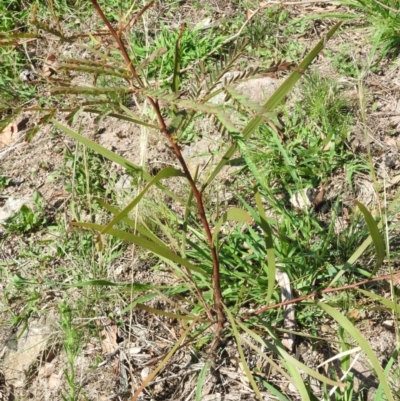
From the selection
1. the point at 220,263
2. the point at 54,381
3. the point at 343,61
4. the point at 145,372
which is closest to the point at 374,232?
the point at 220,263

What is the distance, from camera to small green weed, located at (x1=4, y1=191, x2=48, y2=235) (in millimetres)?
2467

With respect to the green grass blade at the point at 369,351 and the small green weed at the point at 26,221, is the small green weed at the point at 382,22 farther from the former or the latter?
the small green weed at the point at 26,221

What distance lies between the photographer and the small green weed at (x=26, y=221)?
8.09 feet

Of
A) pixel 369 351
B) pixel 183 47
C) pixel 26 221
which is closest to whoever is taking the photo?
pixel 369 351

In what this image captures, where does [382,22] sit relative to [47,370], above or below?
above

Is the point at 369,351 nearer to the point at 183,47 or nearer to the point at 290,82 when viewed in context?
the point at 290,82

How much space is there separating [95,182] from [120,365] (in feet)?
3.01

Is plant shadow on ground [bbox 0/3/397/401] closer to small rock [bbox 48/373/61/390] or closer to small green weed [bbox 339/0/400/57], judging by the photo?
small rock [bbox 48/373/61/390]

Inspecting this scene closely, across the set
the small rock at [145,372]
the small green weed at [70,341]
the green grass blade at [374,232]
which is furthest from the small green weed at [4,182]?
the green grass blade at [374,232]

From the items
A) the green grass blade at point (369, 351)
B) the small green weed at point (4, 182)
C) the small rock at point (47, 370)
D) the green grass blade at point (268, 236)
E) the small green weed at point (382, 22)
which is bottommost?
the small rock at point (47, 370)

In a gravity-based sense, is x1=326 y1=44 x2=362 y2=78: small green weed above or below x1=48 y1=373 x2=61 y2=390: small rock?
above

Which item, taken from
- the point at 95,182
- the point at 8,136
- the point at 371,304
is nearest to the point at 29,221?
the point at 95,182

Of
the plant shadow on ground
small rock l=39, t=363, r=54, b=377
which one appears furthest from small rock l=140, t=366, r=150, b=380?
small rock l=39, t=363, r=54, b=377

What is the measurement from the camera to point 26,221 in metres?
2.47
